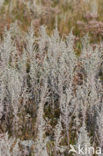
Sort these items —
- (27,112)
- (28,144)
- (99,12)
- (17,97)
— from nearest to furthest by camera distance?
(28,144)
(17,97)
(27,112)
(99,12)

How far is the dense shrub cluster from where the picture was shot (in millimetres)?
3215

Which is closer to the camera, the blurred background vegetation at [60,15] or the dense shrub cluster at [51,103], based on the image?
the dense shrub cluster at [51,103]

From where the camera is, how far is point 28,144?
130 inches

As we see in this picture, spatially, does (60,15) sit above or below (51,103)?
above

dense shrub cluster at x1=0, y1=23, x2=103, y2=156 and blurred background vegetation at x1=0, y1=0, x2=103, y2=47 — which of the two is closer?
dense shrub cluster at x1=0, y1=23, x2=103, y2=156

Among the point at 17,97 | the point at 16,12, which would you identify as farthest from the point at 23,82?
the point at 16,12

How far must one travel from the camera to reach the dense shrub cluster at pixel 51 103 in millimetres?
3215

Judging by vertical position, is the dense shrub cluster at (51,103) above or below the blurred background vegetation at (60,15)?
below

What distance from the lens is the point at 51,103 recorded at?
13.0 ft

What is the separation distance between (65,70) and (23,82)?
613 mm

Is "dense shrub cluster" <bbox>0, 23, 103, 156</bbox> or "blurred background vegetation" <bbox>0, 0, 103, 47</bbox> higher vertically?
"blurred background vegetation" <bbox>0, 0, 103, 47</bbox>

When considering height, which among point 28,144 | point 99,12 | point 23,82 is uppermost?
point 99,12

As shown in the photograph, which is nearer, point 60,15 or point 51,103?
point 51,103

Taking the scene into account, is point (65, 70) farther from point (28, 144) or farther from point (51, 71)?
point (28, 144)
